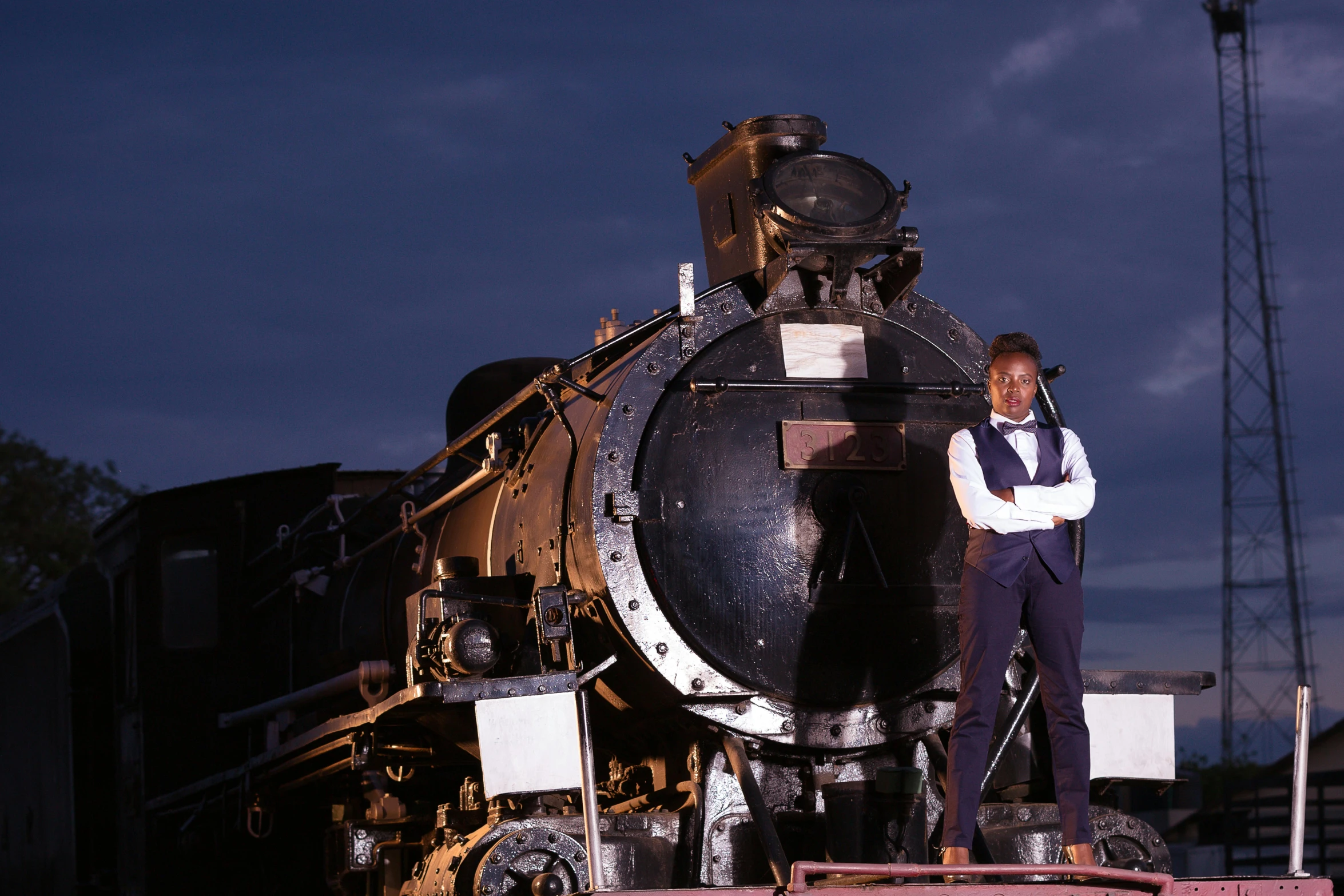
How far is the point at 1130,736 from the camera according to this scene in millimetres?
4488

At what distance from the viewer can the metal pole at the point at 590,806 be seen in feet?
11.4

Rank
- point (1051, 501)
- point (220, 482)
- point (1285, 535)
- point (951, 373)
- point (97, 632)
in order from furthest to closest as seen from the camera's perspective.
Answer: point (1285, 535)
point (97, 632)
point (220, 482)
point (951, 373)
point (1051, 501)

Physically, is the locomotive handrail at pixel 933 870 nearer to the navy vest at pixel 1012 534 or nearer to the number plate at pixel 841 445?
the navy vest at pixel 1012 534

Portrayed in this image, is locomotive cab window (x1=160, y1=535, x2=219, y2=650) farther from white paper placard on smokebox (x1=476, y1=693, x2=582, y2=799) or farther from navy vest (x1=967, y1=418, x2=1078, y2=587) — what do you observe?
navy vest (x1=967, y1=418, x2=1078, y2=587)

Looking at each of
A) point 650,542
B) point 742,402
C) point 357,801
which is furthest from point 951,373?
point 357,801

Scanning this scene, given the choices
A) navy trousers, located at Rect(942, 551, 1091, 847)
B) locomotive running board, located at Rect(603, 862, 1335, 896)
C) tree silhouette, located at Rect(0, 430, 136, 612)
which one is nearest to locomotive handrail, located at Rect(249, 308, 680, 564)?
navy trousers, located at Rect(942, 551, 1091, 847)

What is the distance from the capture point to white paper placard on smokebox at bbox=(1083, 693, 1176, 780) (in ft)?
14.6

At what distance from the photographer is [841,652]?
14.8 feet

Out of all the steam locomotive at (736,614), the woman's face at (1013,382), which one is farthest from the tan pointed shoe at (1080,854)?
the woman's face at (1013,382)

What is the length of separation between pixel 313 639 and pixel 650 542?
10.5 ft

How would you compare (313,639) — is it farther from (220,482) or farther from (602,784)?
(602,784)

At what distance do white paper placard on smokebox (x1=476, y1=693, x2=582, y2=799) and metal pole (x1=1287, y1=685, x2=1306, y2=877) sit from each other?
177 centimetres

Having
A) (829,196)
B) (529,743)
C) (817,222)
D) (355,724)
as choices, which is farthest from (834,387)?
(355,724)

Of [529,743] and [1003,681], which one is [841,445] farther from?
[529,743]
